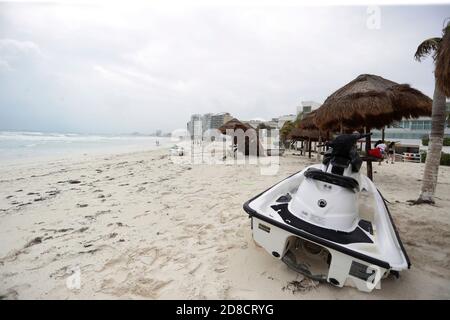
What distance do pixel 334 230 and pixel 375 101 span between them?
13.8ft

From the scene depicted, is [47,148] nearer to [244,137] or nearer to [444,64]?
[244,137]

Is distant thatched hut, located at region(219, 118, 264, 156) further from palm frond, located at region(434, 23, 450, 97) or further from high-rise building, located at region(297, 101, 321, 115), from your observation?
high-rise building, located at region(297, 101, 321, 115)

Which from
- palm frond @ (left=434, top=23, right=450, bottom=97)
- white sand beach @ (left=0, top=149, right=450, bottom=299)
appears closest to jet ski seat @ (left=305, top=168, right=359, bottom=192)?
white sand beach @ (left=0, top=149, right=450, bottom=299)

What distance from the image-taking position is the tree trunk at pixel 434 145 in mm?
3977

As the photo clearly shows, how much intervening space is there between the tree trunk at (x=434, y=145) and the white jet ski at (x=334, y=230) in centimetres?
281

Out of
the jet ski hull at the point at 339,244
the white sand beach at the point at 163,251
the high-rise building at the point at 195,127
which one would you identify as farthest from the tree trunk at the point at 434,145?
the high-rise building at the point at 195,127

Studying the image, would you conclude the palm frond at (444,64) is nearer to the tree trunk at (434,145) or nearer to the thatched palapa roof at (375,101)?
the tree trunk at (434,145)

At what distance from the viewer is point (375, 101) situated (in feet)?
15.3

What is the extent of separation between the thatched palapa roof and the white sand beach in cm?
214

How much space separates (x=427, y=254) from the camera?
236 cm

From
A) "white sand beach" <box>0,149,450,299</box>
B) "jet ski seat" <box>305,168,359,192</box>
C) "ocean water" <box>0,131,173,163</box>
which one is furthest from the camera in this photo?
"ocean water" <box>0,131,173,163</box>

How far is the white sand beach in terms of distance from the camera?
1.86 metres
